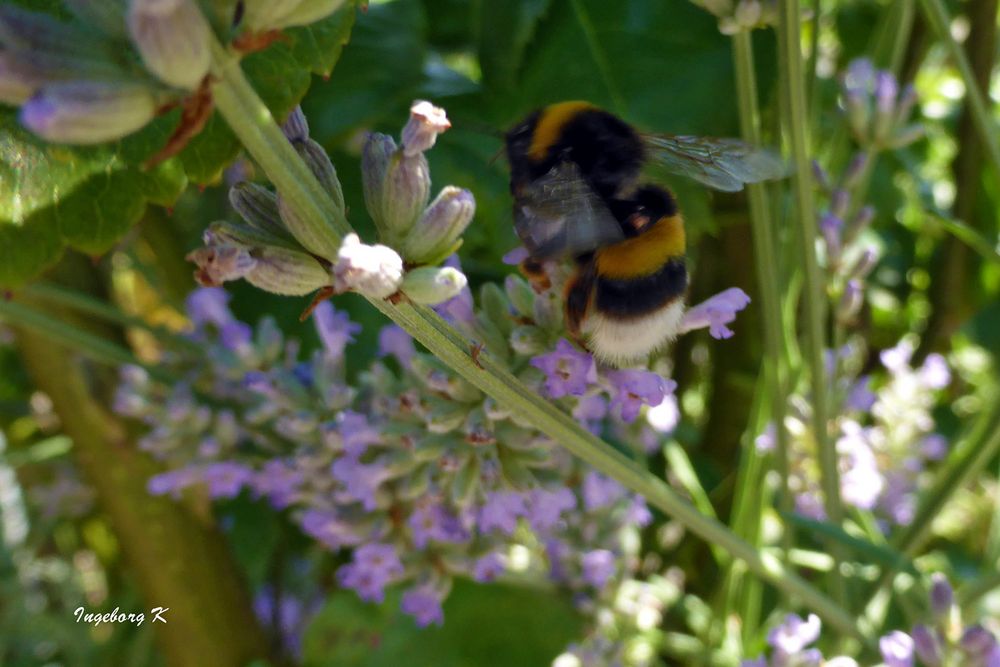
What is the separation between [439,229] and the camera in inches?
22.6

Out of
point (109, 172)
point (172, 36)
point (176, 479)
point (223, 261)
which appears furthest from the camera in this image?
point (176, 479)

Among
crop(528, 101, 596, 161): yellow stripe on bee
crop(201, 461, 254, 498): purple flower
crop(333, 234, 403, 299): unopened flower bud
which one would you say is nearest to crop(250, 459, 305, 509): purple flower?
crop(201, 461, 254, 498): purple flower

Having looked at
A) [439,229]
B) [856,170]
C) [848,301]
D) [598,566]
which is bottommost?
[598,566]

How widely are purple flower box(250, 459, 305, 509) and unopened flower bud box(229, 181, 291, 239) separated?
45 cm

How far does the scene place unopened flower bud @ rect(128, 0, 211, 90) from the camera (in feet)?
1.30

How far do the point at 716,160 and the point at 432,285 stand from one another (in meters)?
0.39

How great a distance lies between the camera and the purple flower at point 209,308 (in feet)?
3.77

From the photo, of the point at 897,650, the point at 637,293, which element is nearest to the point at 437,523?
the point at 637,293

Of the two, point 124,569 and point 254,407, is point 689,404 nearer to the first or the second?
point 254,407

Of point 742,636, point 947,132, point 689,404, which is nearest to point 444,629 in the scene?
point 742,636

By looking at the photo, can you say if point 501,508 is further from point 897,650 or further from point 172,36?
point 172,36

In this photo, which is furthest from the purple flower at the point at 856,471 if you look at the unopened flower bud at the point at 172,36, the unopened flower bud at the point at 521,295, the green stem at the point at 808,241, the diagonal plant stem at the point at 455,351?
the unopened flower bud at the point at 172,36

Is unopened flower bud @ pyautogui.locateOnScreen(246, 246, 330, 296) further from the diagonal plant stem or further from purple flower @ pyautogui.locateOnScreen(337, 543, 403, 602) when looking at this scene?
purple flower @ pyautogui.locateOnScreen(337, 543, 403, 602)

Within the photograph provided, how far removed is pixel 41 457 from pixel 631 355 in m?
1.14
